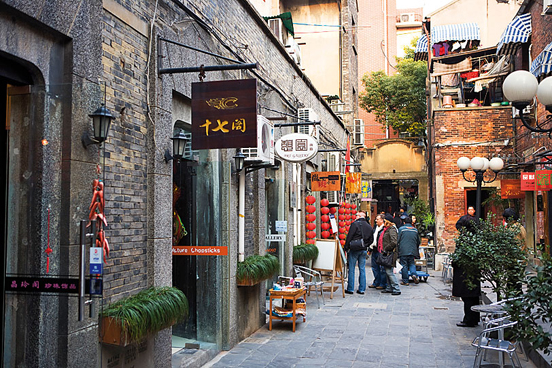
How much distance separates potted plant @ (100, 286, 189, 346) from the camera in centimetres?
467

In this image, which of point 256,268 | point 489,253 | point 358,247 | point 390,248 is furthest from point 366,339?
point 390,248

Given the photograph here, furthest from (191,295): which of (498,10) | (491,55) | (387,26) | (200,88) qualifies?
(387,26)

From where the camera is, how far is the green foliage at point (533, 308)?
4184 mm

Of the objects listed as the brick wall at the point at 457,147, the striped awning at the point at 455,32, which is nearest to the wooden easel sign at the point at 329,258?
the brick wall at the point at 457,147

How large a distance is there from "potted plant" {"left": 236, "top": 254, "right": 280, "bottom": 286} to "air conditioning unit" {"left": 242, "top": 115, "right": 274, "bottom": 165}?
1550mm

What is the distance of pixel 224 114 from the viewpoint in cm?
587

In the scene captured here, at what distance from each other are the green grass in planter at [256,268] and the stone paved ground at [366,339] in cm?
96

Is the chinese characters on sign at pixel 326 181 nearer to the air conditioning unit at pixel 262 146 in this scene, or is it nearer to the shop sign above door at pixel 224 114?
the air conditioning unit at pixel 262 146

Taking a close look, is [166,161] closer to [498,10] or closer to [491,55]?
[491,55]

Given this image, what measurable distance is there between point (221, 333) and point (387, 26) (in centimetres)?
4246

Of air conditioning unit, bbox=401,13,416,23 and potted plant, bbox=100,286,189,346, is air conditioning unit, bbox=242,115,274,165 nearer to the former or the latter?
potted plant, bbox=100,286,189,346

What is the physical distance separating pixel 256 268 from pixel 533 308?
4.43m

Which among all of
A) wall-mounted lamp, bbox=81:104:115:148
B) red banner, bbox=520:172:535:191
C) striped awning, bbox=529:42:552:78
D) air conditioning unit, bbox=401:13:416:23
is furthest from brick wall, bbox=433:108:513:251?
air conditioning unit, bbox=401:13:416:23

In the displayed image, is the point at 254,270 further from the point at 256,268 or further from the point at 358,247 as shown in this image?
the point at 358,247
